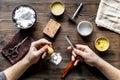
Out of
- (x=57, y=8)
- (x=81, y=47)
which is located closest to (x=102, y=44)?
(x=81, y=47)

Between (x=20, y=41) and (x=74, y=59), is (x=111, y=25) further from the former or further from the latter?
(x=20, y=41)

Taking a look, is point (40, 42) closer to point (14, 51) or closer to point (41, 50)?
point (41, 50)

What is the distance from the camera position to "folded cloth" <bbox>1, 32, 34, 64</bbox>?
1.88 metres

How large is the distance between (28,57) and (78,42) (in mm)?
264

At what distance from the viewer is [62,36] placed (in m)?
1.90

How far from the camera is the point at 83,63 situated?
1.87 m

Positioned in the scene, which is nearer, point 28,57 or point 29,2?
point 28,57

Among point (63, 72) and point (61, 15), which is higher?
point (61, 15)

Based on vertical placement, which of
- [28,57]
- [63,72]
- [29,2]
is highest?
[29,2]

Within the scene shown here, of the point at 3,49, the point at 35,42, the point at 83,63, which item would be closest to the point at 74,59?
the point at 83,63

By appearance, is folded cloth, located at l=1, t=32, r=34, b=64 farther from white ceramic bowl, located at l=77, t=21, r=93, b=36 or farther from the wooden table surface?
white ceramic bowl, located at l=77, t=21, r=93, b=36

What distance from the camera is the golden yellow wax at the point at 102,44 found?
187cm

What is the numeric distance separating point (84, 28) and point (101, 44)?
4.6 inches

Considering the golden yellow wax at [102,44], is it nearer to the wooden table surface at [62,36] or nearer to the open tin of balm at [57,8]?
the wooden table surface at [62,36]
